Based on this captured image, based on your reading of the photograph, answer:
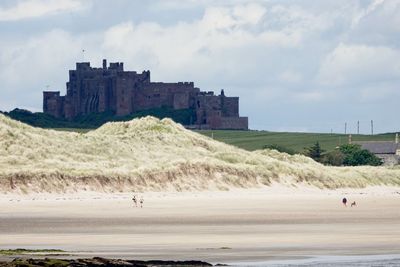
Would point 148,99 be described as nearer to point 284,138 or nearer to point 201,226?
point 284,138

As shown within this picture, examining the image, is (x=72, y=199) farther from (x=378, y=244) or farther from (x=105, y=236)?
(x=378, y=244)

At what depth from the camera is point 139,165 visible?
2653 inches

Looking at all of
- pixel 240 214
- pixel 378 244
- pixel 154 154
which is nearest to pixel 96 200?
pixel 240 214

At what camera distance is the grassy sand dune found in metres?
59.2

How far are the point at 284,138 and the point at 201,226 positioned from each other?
476ft

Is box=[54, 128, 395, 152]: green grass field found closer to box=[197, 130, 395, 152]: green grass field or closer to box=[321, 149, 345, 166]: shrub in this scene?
box=[197, 130, 395, 152]: green grass field

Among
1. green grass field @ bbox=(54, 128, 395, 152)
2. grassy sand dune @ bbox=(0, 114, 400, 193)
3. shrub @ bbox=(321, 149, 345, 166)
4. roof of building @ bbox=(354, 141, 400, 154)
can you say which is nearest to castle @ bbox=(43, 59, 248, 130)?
green grass field @ bbox=(54, 128, 395, 152)

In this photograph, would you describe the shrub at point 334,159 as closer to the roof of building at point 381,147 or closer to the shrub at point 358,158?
the shrub at point 358,158

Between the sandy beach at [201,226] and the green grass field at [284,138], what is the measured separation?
352 ft

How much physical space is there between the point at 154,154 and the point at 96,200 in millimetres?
18890

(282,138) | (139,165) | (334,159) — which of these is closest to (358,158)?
(334,159)

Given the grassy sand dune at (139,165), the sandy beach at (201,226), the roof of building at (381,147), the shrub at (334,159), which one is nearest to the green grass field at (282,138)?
the roof of building at (381,147)

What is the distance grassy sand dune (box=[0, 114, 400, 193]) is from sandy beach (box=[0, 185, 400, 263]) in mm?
1532

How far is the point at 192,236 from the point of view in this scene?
115ft
